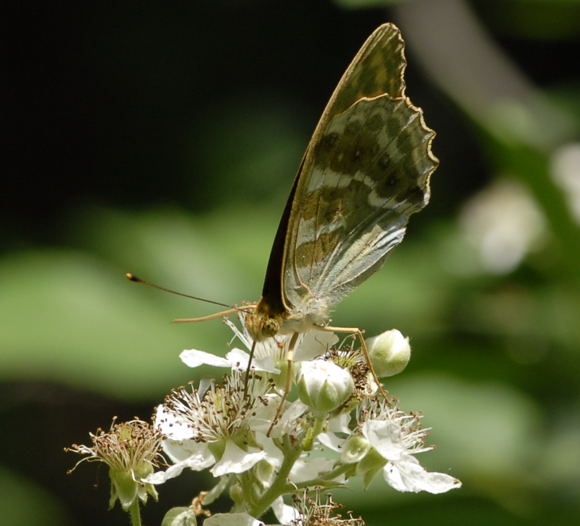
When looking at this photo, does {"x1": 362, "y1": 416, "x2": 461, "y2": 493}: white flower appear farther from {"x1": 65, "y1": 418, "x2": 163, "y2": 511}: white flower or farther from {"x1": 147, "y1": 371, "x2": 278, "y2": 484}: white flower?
{"x1": 65, "y1": 418, "x2": 163, "y2": 511}: white flower

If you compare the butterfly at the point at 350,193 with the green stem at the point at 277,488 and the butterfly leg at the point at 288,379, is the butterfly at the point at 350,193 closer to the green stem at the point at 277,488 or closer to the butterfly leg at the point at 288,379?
the butterfly leg at the point at 288,379

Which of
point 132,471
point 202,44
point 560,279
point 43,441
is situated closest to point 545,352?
point 560,279

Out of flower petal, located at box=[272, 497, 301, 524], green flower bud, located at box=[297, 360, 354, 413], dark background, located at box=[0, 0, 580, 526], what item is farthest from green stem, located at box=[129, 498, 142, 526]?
dark background, located at box=[0, 0, 580, 526]

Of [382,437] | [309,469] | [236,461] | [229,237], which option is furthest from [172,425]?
[229,237]

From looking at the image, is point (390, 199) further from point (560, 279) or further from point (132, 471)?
point (560, 279)

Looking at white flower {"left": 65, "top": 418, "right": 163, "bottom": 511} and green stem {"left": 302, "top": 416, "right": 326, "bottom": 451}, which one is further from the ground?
green stem {"left": 302, "top": 416, "right": 326, "bottom": 451}

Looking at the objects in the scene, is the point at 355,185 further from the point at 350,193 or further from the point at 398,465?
the point at 398,465

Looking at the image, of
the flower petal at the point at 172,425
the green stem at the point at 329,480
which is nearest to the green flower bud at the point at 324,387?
the green stem at the point at 329,480
